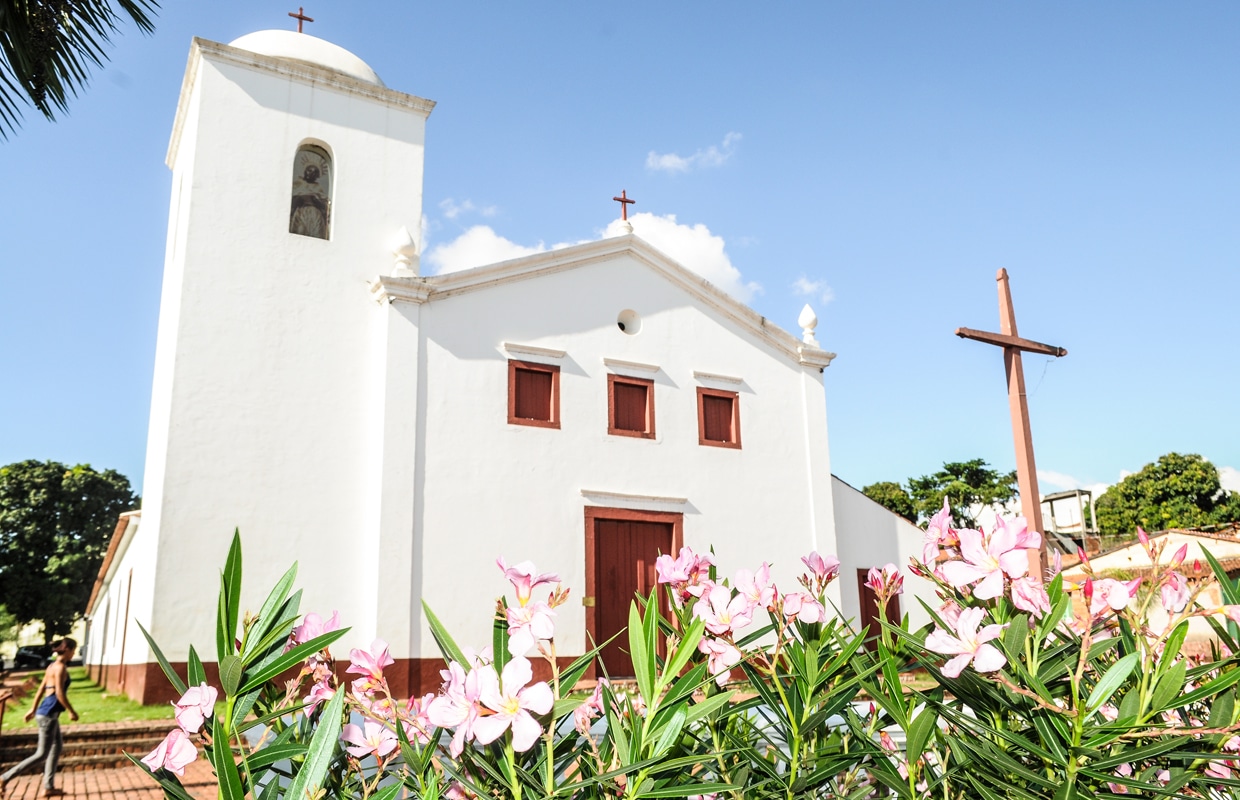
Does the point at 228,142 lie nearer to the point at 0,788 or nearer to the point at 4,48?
the point at 4,48

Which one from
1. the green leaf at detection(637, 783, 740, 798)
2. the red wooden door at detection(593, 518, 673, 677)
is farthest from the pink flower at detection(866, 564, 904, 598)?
the red wooden door at detection(593, 518, 673, 677)

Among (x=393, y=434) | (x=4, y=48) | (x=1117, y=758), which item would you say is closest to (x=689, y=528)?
(x=393, y=434)

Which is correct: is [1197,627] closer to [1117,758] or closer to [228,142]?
[228,142]

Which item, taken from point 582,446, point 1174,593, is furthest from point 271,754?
point 582,446

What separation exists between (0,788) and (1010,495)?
37.8 meters

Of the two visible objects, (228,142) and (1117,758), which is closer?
(1117,758)

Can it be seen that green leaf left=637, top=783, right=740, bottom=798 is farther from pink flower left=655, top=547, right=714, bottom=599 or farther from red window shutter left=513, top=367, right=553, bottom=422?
red window shutter left=513, top=367, right=553, bottom=422

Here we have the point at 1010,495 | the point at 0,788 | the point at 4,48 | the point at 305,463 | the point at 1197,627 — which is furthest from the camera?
the point at 1010,495

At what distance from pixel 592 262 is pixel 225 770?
14.6m

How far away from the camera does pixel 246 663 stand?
1.33m

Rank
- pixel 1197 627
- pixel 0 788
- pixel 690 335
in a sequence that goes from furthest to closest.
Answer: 1. pixel 1197 627
2. pixel 690 335
3. pixel 0 788

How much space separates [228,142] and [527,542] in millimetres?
7489

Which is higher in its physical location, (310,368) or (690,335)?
(690,335)

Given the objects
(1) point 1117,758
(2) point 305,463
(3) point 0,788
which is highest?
(2) point 305,463
